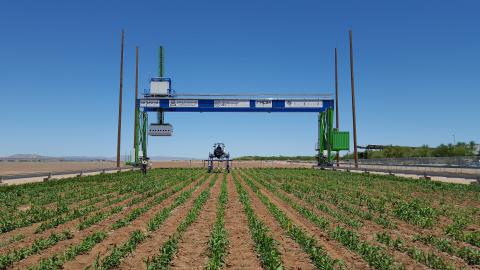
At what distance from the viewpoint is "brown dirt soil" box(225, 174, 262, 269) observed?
7379mm

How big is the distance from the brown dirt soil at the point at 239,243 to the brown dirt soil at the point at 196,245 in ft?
1.62

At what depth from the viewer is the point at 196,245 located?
28.8 feet

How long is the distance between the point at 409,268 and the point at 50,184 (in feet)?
73.5

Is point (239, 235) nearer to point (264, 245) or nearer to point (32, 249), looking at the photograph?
point (264, 245)

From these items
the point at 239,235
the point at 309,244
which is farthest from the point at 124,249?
the point at 309,244

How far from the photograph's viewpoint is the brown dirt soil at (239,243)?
7.38 meters

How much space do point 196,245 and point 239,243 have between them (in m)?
0.97

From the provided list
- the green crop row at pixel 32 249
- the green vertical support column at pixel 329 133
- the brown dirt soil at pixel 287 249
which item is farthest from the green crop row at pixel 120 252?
the green vertical support column at pixel 329 133

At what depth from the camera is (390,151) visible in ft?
292

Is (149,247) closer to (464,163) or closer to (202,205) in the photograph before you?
(202,205)

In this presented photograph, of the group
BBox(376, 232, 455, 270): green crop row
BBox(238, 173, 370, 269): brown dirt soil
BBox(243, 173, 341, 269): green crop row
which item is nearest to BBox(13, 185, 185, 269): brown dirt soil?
BBox(243, 173, 341, 269): green crop row

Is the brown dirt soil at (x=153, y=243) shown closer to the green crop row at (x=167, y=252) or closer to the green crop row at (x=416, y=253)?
the green crop row at (x=167, y=252)

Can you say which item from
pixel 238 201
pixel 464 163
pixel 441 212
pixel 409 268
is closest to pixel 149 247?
pixel 409 268

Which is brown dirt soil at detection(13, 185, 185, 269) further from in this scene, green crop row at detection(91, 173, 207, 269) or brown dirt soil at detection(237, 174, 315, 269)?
brown dirt soil at detection(237, 174, 315, 269)
